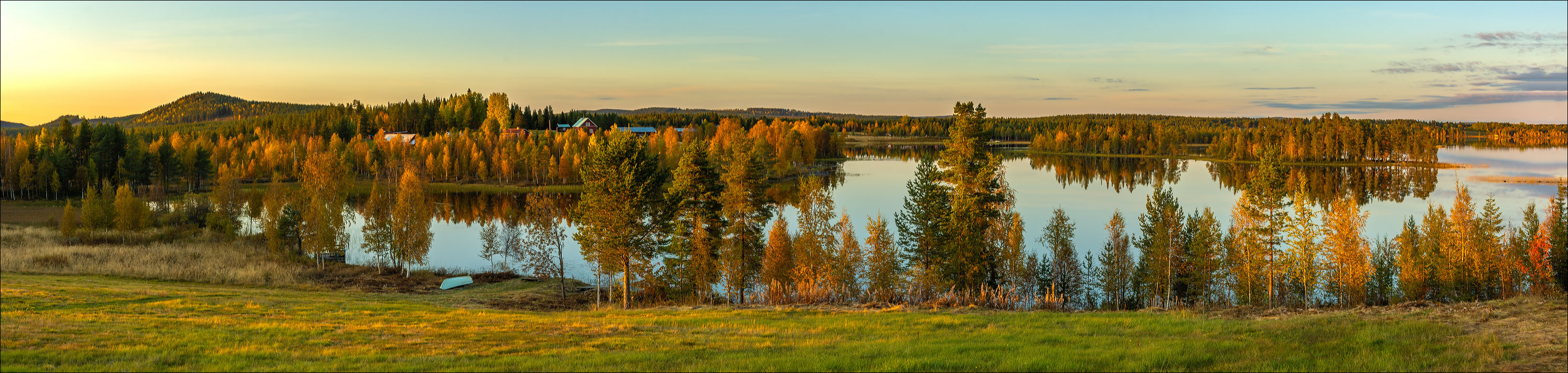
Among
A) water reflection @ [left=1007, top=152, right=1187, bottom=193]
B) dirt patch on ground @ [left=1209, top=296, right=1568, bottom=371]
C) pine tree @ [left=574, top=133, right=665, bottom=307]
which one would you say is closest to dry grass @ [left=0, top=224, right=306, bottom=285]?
pine tree @ [left=574, top=133, right=665, bottom=307]

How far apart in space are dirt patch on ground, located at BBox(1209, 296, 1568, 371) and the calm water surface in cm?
1919

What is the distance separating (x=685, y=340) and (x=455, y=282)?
86.1 feet

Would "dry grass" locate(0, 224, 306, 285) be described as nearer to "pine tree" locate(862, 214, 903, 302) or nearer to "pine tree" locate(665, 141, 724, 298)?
"pine tree" locate(665, 141, 724, 298)

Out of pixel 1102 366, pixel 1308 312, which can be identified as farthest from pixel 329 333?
pixel 1308 312

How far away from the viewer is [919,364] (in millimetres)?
12914

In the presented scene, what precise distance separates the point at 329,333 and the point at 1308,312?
2440cm

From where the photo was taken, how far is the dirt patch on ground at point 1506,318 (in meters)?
12.2

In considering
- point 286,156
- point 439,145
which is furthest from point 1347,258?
point 286,156

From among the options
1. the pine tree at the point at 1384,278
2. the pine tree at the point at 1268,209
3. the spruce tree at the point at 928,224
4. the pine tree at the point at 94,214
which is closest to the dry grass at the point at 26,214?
the pine tree at the point at 94,214

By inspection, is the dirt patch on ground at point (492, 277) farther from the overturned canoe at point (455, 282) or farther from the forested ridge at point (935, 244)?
the forested ridge at point (935, 244)

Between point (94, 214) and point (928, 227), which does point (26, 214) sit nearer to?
point (94, 214)

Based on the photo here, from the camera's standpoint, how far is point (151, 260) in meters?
32.2

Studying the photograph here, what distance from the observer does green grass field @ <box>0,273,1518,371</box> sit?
1249cm

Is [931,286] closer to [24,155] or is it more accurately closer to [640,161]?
[640,161]
